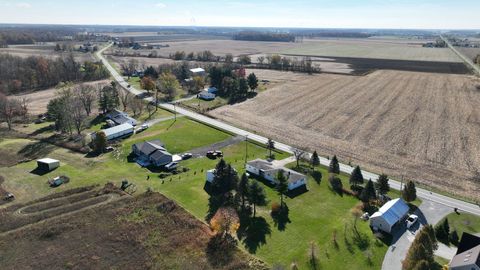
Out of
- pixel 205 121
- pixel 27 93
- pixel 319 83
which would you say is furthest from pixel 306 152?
pixel 27 93

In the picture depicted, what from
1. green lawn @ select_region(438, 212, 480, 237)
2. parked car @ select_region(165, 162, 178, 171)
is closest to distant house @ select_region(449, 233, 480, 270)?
green lawn @ select_region(438, 212, 480, 237)

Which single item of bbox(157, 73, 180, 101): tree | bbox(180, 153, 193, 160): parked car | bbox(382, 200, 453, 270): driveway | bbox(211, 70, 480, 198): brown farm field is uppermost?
bbox(157, 73, 180, 101): tree

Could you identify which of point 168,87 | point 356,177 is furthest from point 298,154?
point 168,87

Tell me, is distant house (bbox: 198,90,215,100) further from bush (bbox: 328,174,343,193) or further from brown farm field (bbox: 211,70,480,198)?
bush (bbox: 328,174,343,193)

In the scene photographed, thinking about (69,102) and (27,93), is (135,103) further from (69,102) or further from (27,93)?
(27,93)

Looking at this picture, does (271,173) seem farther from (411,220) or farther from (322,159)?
(411,220)

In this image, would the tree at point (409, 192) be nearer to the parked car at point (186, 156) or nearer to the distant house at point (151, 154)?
the parked car at point (186, 156)
